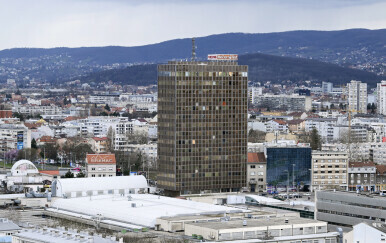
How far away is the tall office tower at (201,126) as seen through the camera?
323 ft

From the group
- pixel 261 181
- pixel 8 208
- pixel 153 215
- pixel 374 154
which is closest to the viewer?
pixel 153 215

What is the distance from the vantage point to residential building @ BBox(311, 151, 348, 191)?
370 feet

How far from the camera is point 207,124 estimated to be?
327 feet

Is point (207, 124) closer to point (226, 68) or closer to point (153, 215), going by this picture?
point (226, 68)

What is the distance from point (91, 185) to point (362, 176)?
103 feet

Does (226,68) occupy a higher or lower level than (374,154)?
higher

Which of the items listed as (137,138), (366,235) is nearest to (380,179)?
(366,235)

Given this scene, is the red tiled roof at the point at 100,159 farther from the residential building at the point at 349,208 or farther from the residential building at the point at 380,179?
the residential building at the point at 349,208

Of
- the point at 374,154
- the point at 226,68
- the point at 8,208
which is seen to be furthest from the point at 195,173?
the point at 374,154

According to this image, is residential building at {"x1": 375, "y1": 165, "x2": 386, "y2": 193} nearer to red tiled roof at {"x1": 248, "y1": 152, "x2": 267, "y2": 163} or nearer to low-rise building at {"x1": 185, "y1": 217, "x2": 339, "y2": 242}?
red tiled roof at {"x1": 248, "y1": 152, "x2": 267, "y2": 163}

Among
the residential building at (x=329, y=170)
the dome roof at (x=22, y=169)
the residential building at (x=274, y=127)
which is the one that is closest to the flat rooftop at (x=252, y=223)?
the residential building at (x=329, y=170)

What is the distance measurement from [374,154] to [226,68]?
168ft

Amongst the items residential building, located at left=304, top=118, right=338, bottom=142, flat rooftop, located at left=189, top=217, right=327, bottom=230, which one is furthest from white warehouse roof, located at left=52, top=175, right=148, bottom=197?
residential building, located at left=304, top=118, right=338, bottom=142

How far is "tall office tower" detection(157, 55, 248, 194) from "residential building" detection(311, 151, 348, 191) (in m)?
12.8
